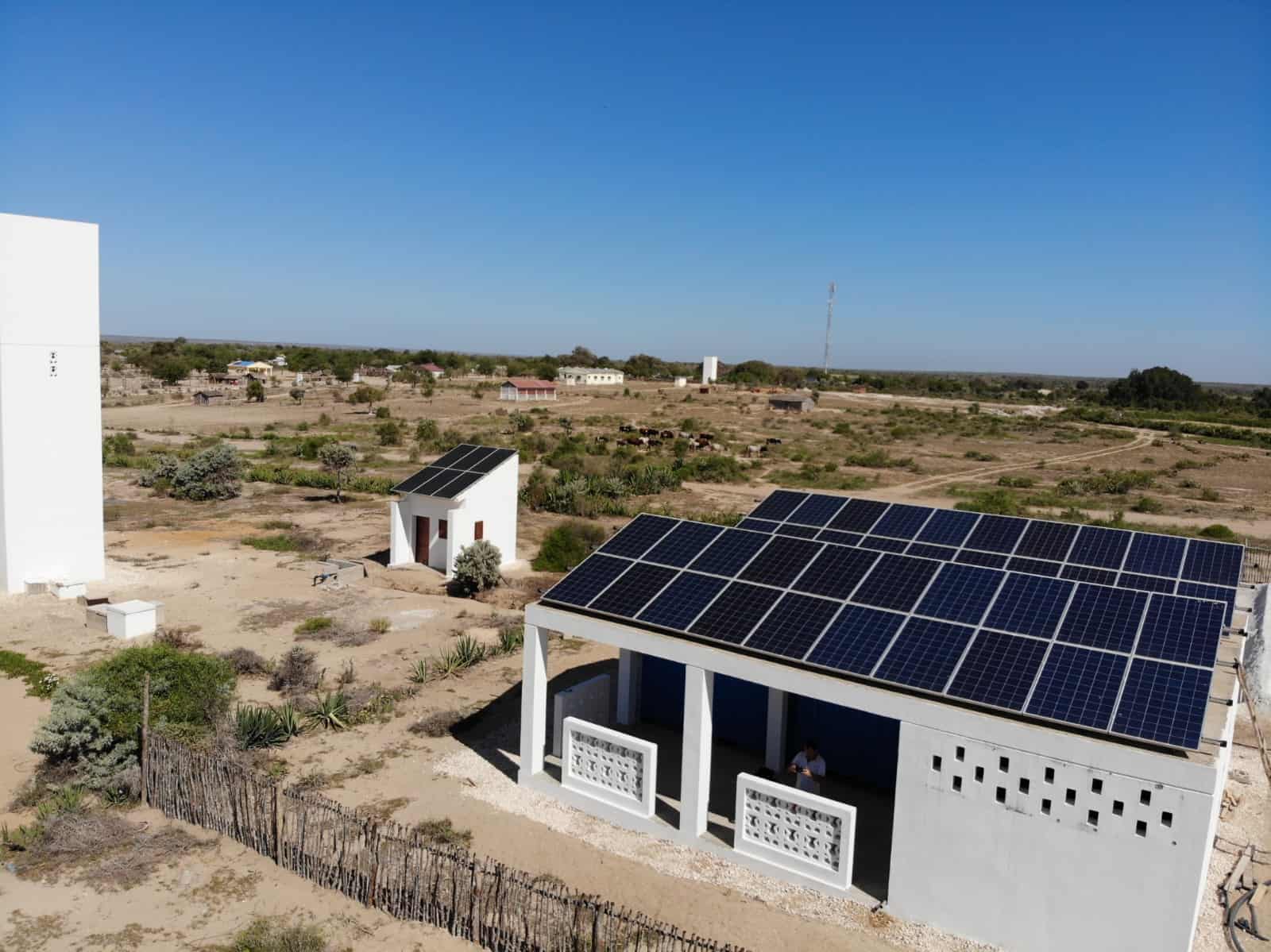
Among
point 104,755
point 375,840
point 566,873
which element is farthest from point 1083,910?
point 104,755

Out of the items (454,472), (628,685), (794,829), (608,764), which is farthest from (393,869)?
(454,472)

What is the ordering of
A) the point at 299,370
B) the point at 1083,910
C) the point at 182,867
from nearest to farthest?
the point at 1083,910, the point at 182,867, the point at 299,370

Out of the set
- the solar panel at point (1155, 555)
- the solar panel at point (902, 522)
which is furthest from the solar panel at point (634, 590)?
the solar panel at point (1155, 555)

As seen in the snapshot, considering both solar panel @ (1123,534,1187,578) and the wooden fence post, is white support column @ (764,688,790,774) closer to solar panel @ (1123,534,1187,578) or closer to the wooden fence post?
solar panel @ (1123,534,1187,578)

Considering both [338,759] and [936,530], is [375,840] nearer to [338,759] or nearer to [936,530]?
[338,759]

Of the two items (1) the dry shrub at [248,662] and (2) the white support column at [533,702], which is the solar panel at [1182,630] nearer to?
(2) the white support column at [533,702]

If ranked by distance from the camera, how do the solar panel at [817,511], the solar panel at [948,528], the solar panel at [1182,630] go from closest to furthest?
the solar panel at [1182,630], the solar panel at [948,528], the solar panel at [817,511]
